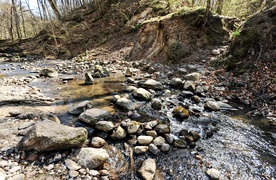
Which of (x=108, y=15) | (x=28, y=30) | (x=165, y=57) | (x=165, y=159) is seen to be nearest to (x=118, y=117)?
(x=165, y=159)

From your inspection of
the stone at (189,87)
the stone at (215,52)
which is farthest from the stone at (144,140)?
the stone at (215,52)

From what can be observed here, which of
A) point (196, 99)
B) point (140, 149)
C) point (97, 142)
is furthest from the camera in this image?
point (196, 99)

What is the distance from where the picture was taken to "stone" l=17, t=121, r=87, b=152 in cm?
273

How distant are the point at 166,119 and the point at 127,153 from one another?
63.1 inches

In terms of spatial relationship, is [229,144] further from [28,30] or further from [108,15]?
[28,30]

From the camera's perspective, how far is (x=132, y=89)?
6172 mm

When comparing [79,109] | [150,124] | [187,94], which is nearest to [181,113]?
[150,124]

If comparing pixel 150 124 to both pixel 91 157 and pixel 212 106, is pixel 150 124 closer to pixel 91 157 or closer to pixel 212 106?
pixel 91 157

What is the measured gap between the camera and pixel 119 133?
357 cm

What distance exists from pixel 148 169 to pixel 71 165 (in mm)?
1272

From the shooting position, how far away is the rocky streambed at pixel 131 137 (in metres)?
2.71

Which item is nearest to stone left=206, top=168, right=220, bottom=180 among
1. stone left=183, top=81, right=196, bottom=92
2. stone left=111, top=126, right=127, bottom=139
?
stone left=111, top=126, right=127, bottom=139

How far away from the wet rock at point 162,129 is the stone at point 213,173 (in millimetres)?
1177

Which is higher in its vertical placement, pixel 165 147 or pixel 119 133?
pixel 119 133
